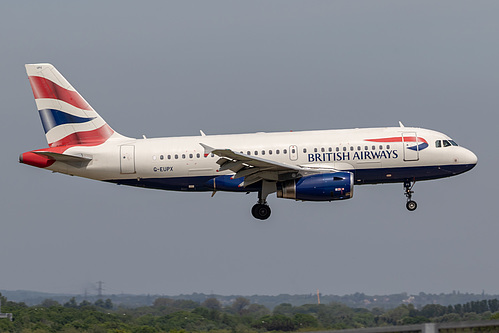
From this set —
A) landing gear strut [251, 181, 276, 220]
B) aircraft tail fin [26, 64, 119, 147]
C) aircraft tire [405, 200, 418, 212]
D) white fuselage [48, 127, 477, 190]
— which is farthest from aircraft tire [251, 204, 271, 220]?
aircraft tail fin [26, 64, 119, 147]

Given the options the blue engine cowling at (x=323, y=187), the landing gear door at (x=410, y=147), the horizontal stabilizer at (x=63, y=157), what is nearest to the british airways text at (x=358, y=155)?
the landing gear door at (x=410, y=147)

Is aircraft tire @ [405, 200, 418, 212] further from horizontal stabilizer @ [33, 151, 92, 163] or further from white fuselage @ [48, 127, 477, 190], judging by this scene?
horizontal stabilizer @ [33, 151, 92, 163]

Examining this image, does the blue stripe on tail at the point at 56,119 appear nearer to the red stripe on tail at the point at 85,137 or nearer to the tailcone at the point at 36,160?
the red stripe on tail at the point at 85,137

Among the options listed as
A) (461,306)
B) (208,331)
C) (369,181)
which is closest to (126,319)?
(208,331)

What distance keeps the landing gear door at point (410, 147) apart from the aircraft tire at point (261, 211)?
8150mm

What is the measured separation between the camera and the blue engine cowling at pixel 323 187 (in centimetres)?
4134

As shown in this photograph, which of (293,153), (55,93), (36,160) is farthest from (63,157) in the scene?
(293,153)

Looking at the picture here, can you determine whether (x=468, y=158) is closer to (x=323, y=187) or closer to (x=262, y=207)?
(x=323, y=187)

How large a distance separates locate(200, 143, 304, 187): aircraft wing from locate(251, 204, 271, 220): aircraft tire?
6.05 feet

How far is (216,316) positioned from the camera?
40.2 metres

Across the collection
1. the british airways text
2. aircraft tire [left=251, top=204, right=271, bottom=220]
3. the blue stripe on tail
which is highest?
the blue stripe on tail

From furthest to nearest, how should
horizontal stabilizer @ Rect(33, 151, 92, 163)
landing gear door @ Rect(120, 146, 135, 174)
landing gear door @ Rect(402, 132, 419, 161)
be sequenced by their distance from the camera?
landing gear door @ Rect(120, 146, 135, 174)
horizontal stabilizer @ Rect(33, 151, 92, 163)
landing gear door @ Rect(402, 132, 419, 161)

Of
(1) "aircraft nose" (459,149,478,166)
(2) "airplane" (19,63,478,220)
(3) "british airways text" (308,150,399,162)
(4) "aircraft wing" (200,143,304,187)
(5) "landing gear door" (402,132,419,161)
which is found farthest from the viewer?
(1) "aircraft nose" (459,149,478,166)

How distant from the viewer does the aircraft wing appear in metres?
40.5
